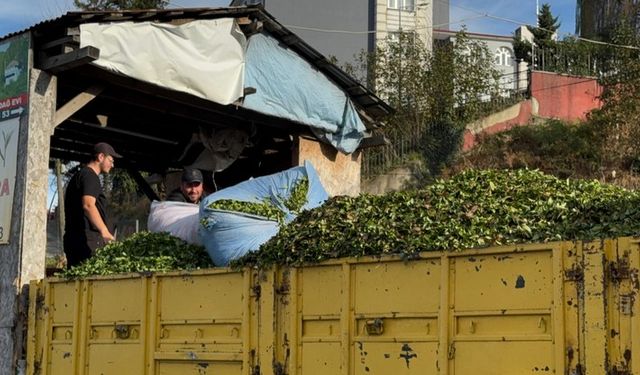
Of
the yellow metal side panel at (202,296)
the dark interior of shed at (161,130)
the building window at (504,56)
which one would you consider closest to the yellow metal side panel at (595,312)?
the yellow metal side panel at (202,296)

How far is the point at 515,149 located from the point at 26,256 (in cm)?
1432

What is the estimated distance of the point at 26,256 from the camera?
22.4 ft

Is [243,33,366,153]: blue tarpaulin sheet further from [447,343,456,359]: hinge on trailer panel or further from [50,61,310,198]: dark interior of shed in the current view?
[447,343,456,359]: hinge on trailer panel

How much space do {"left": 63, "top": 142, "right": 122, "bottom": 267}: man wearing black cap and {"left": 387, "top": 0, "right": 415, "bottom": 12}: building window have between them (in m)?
28.0

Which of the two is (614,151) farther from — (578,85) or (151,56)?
(151,56)

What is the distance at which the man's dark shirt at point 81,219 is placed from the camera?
7.21 metres

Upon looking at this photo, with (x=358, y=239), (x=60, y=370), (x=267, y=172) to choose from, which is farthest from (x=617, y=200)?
(x=267, y=172)

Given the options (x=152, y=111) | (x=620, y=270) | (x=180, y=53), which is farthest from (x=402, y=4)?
(x=620, y=270)

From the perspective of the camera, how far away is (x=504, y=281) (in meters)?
3.77

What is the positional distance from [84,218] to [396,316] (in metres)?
4.07

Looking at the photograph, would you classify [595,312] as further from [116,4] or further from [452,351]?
[116,4]

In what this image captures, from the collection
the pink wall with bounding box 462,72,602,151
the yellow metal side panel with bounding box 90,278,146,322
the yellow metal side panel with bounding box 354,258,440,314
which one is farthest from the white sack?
the pink wall with bounding box 462,72,602,151

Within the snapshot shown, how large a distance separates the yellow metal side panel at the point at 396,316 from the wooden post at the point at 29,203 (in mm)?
3587

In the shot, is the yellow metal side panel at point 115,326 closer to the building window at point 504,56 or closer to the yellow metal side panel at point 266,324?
the yellow metal side panel at point 266,324
